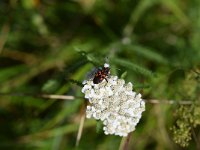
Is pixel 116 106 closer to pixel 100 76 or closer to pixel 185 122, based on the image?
pixel 100 76

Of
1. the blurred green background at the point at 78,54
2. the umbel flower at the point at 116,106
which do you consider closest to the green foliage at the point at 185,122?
the umbel flower at the point at 116,106

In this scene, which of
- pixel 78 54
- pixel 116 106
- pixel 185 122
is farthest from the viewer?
pixel 78 54

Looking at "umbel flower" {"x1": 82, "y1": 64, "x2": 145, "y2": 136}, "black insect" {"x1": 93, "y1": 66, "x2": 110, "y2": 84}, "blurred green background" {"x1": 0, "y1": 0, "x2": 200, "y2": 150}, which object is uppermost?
"blurred green background" {"x1": 0, "y1": 0, "x2": 200, "y2": 150}

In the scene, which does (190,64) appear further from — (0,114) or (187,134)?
(0,114)

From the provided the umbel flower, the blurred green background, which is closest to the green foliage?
the umbel flower

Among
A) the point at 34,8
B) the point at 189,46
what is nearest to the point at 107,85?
the point at 189,46

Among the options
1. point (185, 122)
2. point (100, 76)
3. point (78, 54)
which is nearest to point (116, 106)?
point (100, 76)

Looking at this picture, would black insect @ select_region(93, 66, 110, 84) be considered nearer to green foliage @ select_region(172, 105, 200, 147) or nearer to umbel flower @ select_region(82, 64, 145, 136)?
umbel flower @ select_region(82, 64, 145, 136)

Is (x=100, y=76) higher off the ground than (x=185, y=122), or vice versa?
(x=100, y=76)
